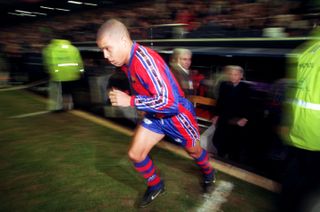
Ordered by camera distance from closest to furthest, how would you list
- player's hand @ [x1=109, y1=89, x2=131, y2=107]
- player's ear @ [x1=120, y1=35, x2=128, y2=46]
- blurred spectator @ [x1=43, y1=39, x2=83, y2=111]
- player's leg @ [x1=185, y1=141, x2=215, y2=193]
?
player's hand @ [x1=109, y1=89, x2=131, y2=107], player's ear @ [x1=120, y1=35, x2=128, y2=46], player's leg @ [x1=185, y1=141, x2=215, y2=193], blurred spectator @ [x1=43, y1=39, x2=83, y2=111]

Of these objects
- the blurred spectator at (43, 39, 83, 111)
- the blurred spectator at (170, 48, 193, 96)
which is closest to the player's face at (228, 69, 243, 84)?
the blurred spectator at (170, 48, 193, 96)

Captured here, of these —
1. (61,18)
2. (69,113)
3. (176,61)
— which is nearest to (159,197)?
(176,61)

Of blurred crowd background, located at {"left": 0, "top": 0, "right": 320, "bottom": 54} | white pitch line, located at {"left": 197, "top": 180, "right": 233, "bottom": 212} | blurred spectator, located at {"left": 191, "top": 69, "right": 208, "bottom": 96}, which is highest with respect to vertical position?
blurred crowd background, located at {"left": 0, "top": 0, "right": 320, "bottom": 54}

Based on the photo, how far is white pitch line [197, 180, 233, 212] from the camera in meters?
2.66

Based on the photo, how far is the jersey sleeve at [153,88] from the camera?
2.20 m

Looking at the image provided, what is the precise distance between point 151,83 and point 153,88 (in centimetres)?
4

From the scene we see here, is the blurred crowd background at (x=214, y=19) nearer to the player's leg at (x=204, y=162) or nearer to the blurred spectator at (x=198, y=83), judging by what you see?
the blurred spectator at (x=198, y=83)

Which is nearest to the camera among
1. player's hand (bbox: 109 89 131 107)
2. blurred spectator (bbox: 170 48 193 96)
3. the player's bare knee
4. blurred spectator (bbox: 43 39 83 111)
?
player's hand (bbox: 109 89 131 107)

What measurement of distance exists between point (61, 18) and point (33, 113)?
476 inches

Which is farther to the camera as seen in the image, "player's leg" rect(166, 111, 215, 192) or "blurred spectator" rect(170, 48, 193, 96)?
"blurred spectator" rect(170, 48, 193, 96)

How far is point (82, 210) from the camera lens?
2.56m

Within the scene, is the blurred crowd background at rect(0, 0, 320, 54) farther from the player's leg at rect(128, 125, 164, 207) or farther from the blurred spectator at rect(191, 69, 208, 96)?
the player's leg at rect(128, 125, 164, 207)

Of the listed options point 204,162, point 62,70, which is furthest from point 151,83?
point 62,70

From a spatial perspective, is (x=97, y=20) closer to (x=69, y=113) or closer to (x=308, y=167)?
(x=69, y=113)
